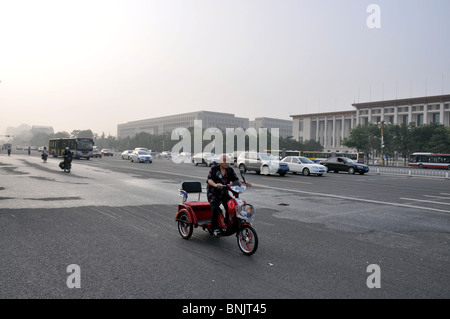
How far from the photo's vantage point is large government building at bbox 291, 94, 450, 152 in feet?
316

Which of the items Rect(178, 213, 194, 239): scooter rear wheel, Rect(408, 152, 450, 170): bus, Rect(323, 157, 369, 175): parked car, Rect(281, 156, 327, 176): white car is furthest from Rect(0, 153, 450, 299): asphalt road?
Rect(408, 152, 450, 170): bus

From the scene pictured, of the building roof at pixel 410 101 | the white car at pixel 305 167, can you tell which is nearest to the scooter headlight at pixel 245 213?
the white car at pixel 305 167

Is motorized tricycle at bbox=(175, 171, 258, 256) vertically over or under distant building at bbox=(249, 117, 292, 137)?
under

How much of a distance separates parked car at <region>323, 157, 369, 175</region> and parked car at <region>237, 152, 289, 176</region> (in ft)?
30.0

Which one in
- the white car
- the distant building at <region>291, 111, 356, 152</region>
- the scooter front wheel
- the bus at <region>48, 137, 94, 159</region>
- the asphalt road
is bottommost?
the asphalt road

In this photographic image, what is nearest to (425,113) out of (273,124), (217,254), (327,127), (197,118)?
(327,127)

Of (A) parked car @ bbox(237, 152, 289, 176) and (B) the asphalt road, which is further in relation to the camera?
(A) parked car @ bbox(237, 152, 289, 176)

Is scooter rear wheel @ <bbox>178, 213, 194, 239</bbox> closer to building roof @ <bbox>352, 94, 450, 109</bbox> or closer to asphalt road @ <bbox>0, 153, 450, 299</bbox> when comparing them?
asphalt road @ <bbox>0, 153, 450, 299</bbox>

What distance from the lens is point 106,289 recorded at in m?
3.96

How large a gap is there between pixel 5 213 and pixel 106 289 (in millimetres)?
6146

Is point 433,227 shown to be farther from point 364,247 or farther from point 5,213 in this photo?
point 5,213

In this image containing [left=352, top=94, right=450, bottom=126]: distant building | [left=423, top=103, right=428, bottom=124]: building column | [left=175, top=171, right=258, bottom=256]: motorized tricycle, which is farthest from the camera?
[left=423, top=103, right=428, bottom=124]: building column

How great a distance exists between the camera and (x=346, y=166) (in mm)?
31609

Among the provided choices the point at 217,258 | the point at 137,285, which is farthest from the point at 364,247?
the point at 137,285
